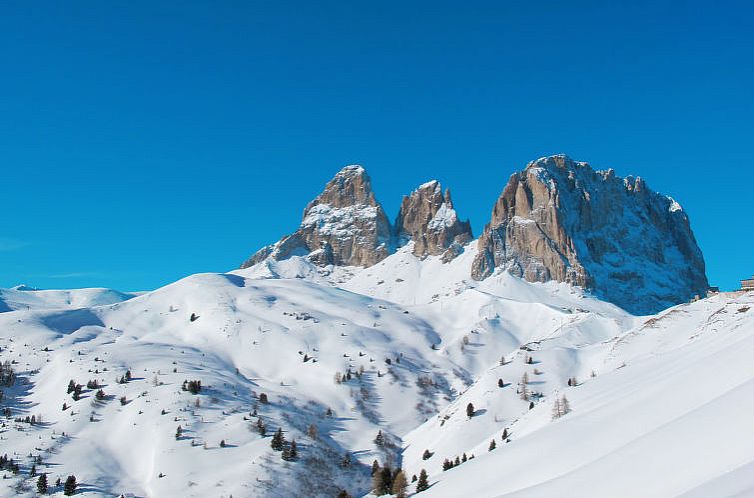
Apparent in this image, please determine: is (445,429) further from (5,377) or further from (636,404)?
(5,377)

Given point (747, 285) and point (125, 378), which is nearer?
point (125, 378)

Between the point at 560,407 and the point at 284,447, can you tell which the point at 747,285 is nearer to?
the point at 560,407

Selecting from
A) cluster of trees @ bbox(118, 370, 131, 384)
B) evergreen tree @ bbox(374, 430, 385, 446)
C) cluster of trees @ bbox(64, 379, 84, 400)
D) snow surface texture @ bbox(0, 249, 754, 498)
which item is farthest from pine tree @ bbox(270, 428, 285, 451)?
cluster of trees @ bbox(64, 379, 84, 400)

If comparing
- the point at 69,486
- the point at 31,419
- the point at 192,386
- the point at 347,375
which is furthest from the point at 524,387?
the point at 31,419

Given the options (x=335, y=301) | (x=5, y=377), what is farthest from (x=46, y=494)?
(x=335, y=301)

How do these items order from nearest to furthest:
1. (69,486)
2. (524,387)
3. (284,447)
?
(69,486) → (284,447) → (524,387)

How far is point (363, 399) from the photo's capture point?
387 ft

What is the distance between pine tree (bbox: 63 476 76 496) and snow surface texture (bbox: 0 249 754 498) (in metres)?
1.21

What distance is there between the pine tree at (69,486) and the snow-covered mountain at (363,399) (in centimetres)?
115

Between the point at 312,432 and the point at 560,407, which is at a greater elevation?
the point at 312,432

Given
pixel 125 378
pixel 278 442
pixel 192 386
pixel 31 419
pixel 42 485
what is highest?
pixel 125 378

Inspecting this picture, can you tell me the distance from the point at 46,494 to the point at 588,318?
13151 cm

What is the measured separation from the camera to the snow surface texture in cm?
2681

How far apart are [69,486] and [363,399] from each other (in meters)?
59.4
